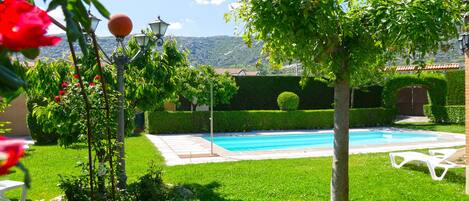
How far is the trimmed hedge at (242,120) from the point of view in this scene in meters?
18.3

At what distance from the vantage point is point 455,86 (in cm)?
2088

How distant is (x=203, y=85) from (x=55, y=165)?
1005 cm

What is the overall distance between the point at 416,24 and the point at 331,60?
0.93 meters

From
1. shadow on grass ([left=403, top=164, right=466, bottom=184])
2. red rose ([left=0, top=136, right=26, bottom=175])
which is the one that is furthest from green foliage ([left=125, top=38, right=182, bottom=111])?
red rose ([left=0, top=136, right=26, bottom=175])

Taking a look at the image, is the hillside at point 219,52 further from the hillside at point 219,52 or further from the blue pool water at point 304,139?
the blue pool water at point 304,139

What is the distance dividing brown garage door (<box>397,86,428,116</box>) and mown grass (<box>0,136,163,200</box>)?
66.3 ft

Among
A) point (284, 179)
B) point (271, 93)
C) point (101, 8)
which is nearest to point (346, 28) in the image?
point (101, 8)

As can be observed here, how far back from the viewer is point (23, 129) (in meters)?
19.1

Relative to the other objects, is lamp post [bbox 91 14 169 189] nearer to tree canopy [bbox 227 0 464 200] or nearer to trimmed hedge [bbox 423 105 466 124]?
tree canopy [bbox 227 0 464 200]

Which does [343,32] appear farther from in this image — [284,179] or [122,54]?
[284,179]

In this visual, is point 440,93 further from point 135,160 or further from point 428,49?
point 428,49

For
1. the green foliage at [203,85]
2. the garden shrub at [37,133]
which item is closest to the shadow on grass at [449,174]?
the green foliage at [203,85]

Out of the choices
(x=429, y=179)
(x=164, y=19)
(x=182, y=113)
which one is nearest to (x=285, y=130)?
(x=182, y=113)

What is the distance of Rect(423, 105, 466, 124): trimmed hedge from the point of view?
780 inches
